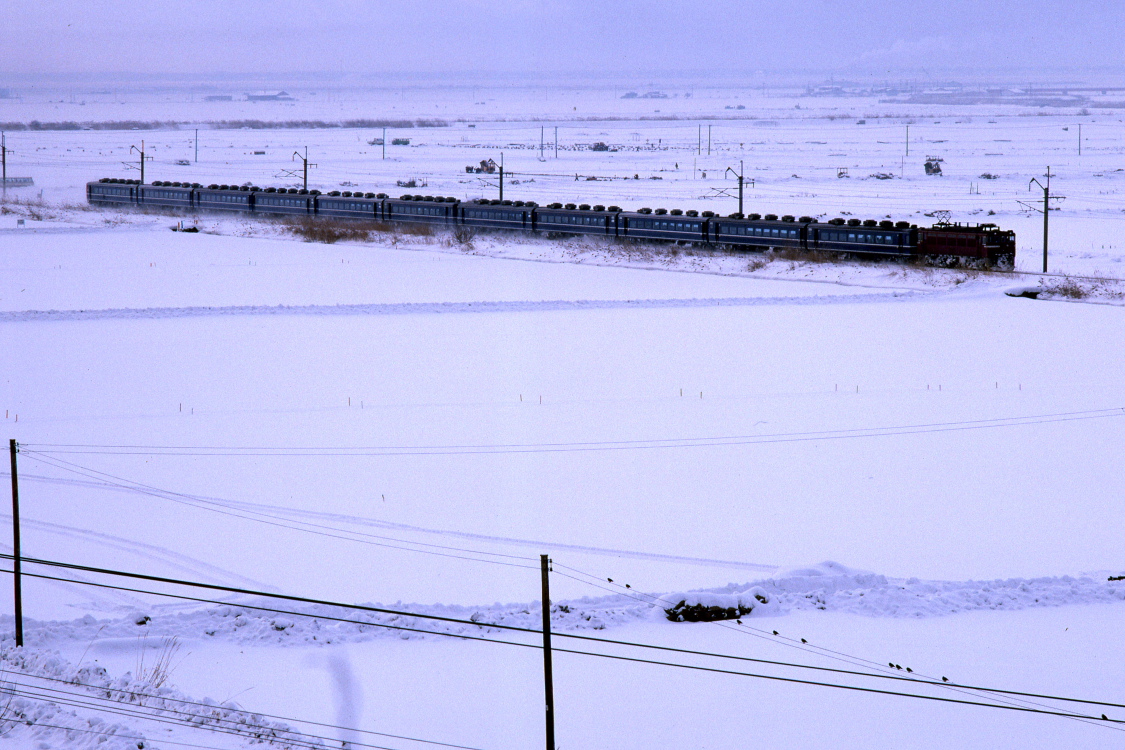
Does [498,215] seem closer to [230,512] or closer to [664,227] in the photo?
[664,227]

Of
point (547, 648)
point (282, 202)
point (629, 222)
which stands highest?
point (282, 202)

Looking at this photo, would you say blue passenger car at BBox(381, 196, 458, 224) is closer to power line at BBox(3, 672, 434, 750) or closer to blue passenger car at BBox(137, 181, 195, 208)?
blue passenger car at BBox(137, 181, 195, 208)

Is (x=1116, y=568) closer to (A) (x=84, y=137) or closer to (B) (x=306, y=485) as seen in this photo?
(B) (x=306, y=485)

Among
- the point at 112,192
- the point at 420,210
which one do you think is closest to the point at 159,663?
the point at 420,210

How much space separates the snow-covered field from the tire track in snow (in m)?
0.24

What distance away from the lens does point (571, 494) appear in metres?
21.5

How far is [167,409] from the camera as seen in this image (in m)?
27.1

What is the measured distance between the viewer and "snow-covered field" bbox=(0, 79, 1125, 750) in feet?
46.0

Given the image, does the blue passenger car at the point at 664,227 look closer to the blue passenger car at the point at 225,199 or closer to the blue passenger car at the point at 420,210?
the blue passenger car at the point at 420,210

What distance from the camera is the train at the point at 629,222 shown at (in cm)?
4862

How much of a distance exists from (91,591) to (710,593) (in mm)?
9613

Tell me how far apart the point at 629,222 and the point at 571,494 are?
37.7 m

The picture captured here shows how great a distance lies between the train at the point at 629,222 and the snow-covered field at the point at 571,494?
6.91 feet

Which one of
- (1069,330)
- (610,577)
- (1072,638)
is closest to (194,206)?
(1069,330)
